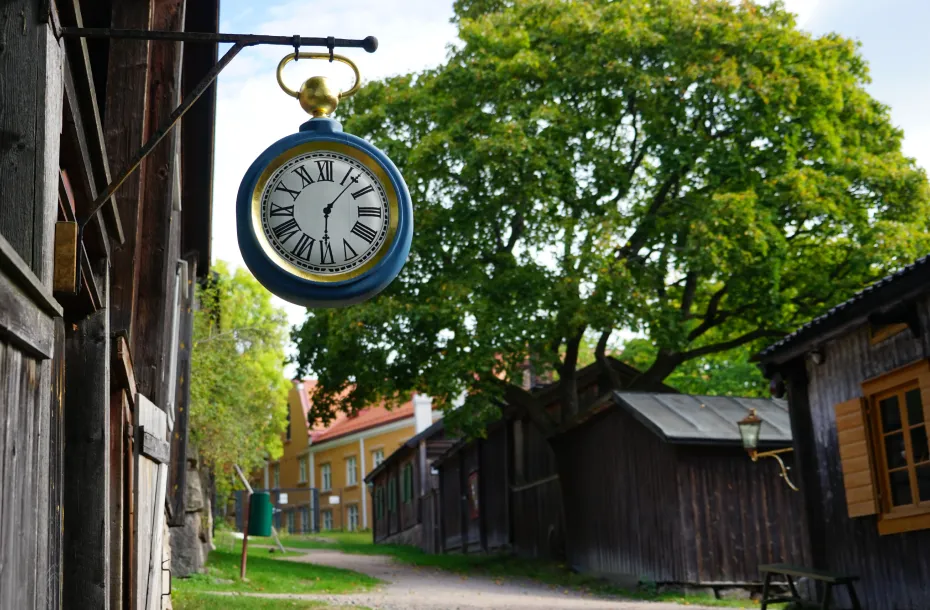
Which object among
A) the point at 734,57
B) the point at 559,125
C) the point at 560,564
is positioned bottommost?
the point at 560,564

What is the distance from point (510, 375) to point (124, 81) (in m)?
14.4

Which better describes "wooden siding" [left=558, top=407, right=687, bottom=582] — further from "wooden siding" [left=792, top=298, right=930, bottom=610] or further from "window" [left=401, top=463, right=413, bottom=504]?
"window" [left=401, top=463, right=413, bottom=504]

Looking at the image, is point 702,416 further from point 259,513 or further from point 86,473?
point 86,473

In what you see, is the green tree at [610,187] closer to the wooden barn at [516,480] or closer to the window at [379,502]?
the wooden barn at [516,480]

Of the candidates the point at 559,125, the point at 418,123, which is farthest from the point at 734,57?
the point at 418,123

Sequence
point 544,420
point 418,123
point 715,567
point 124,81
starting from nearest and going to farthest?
point 124,81 < point 715,567 < point 418,123 < point 544,420

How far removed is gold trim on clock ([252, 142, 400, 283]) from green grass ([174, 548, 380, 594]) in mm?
10220

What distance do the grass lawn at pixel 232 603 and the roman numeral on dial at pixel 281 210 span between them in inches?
337

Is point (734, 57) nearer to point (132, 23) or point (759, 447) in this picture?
point (759, 447)

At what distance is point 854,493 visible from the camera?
40.6ft

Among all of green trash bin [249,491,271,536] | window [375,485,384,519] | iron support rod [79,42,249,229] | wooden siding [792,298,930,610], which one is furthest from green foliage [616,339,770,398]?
iron support rod [79,42,249,229]

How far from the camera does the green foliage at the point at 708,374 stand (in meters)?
32.3

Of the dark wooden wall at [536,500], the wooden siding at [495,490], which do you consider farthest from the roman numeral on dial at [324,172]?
the wooden siding at [495,490]

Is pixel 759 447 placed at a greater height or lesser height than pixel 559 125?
lesser
